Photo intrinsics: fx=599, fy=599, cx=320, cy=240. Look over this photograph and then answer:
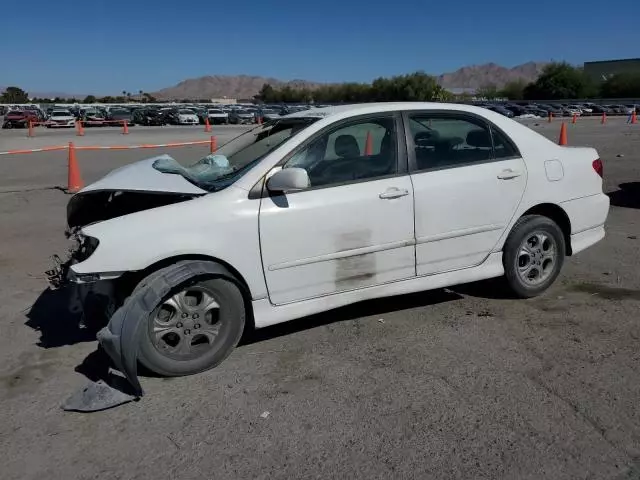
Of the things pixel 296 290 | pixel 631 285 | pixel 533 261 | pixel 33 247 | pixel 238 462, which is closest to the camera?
pixel 238 462

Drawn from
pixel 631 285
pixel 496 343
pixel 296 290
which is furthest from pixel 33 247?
pixel 631 285

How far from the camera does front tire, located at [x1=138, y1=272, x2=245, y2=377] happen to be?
3.78 meters

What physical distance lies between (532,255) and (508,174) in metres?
0.77

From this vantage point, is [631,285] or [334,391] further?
[631,285]

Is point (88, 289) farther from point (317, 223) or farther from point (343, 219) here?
point (343, 219)

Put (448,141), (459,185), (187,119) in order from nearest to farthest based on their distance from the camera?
A: 1. (459,185)
2. (448,141)
3. (187,119)

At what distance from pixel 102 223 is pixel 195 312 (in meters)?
0.82

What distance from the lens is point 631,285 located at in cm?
552

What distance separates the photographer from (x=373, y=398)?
3.57 metres

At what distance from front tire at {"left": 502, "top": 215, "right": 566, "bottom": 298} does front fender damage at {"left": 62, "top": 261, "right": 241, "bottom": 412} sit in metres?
2.65

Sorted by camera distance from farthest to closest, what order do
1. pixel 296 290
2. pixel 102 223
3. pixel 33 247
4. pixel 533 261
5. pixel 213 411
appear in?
pixel 33 247
pixel 533 261
pixel 296 290
pixel 102 223
pixel 213 411

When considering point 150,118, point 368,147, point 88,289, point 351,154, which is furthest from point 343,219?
point 150,118

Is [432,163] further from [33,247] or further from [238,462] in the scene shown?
[33,247]

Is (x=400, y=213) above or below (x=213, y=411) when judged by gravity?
above
